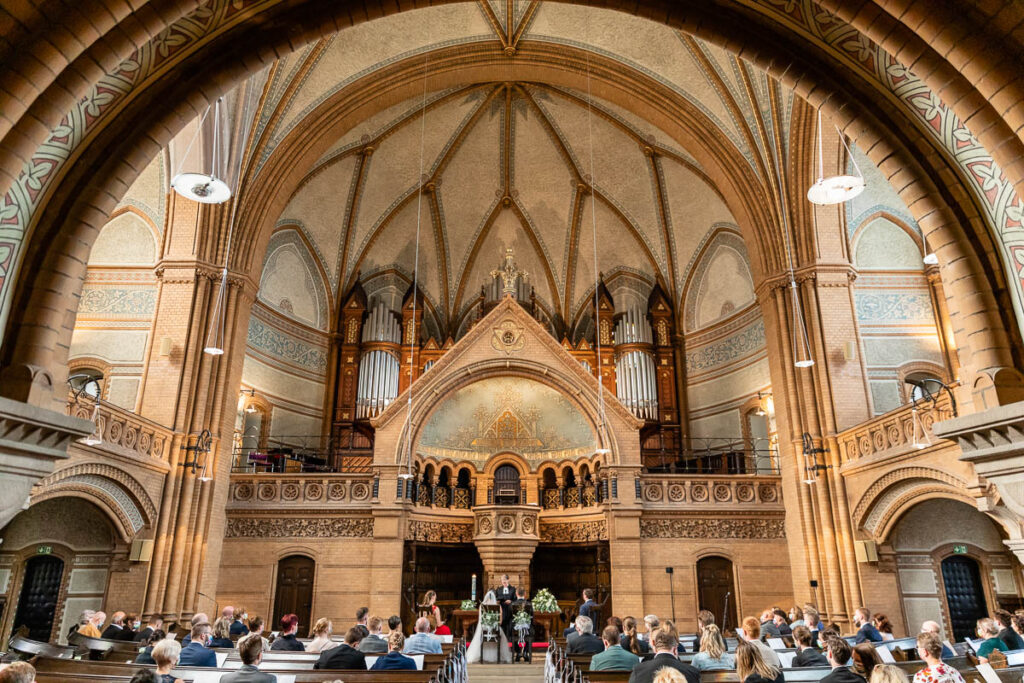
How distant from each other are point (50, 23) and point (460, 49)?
12825 mm

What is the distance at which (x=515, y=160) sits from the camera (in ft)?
75.5

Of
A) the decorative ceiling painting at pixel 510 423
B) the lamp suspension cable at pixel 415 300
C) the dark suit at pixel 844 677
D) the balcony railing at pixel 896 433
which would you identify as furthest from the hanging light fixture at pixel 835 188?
the decorative ceiling painting at pixel 510 423

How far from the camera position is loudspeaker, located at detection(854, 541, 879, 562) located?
13219 millimetres

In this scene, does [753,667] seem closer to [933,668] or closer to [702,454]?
[933,668]

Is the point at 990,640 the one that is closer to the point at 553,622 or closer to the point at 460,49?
the point at 553,622

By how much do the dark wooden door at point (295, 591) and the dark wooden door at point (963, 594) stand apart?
13554 mm

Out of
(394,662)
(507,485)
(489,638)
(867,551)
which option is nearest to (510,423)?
(507,485)

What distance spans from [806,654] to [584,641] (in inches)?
101

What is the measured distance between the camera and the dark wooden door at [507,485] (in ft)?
63.8

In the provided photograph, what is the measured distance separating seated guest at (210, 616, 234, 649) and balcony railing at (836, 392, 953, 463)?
410 inches

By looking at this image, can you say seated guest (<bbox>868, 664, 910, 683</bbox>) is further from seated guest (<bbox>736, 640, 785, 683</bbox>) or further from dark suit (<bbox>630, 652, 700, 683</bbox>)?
dark suit (<bbox>630, 652, 700, 683</bbox>)

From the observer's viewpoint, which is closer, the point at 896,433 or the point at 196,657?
the point at 196,657

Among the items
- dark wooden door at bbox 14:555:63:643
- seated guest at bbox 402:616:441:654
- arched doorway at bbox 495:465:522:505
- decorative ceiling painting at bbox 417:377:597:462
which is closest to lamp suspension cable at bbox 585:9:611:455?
decorative ceiling painting at bbox 417:377:597:462

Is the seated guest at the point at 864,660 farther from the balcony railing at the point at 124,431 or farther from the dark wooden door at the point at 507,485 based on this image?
the dark wooden door at the point at 507,485
